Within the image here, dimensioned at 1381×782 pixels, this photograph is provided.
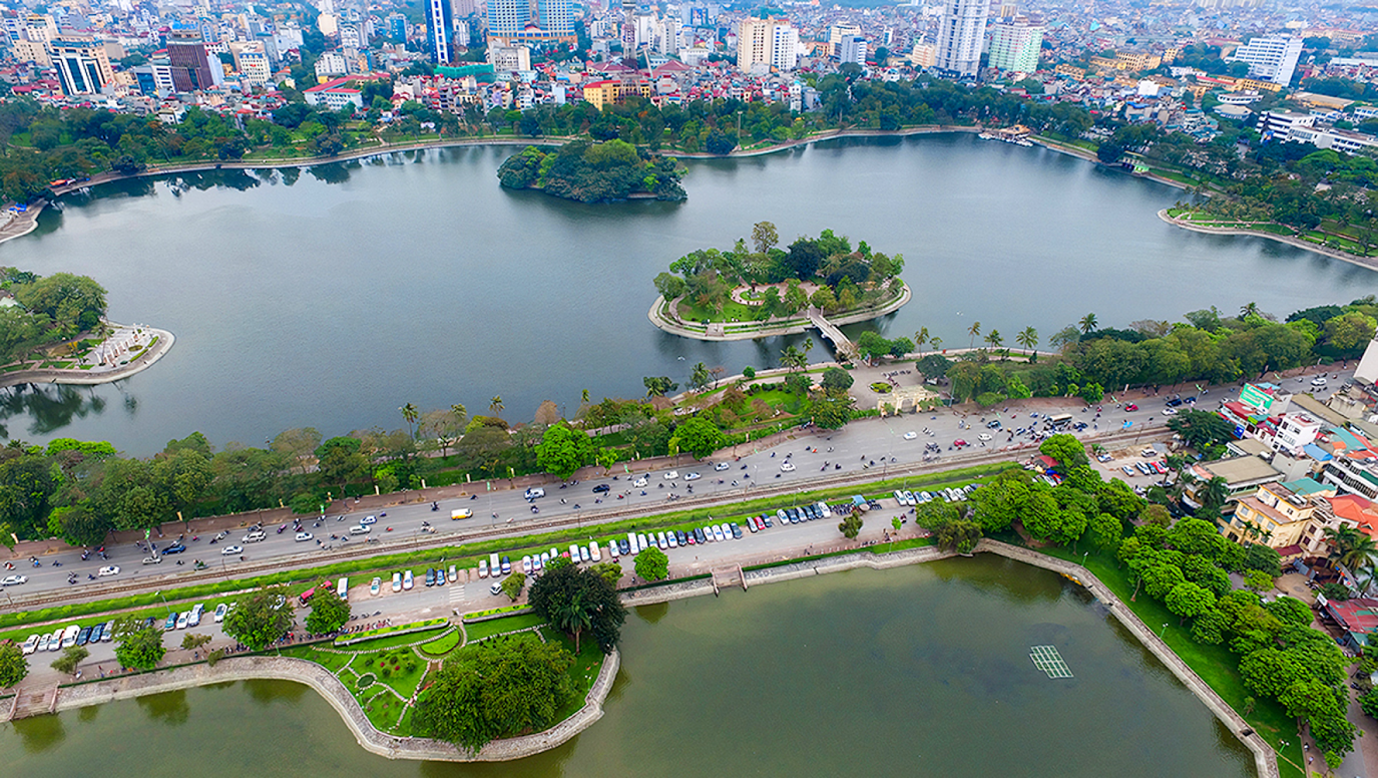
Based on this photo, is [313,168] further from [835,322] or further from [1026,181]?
[1026,181]

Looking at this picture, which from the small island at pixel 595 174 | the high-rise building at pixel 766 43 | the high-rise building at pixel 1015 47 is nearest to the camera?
the small island at pixel 595 174

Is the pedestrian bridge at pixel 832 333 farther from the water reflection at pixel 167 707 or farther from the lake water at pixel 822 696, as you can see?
the water reflection at pixel 167 707

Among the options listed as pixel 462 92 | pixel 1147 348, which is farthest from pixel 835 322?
pixel 462 92

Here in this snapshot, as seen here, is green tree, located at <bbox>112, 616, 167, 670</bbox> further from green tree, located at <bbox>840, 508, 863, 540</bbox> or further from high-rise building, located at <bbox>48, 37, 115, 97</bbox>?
high-rise building, located at <bbox>48, 37, 115, 97</bbox>

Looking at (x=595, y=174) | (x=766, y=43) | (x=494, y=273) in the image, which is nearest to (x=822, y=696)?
(x=494, y=273)

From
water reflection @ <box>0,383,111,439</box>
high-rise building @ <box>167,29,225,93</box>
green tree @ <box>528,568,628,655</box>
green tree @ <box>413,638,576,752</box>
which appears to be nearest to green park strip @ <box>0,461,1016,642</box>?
green tree @ <box>528,568,628,655</box>

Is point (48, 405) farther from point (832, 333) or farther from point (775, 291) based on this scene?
point (832, 333)

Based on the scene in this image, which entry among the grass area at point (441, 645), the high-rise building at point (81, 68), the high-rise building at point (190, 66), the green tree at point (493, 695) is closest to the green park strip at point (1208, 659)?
the green tree at point (493, 695)
